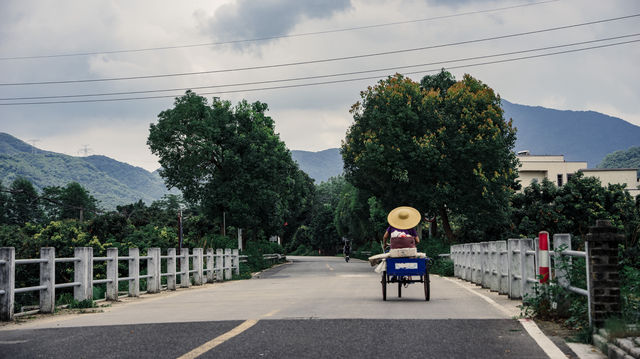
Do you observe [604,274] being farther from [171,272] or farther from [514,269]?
[171,272]

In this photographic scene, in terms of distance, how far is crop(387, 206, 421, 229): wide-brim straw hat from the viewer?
13354 mm

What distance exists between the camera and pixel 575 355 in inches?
262

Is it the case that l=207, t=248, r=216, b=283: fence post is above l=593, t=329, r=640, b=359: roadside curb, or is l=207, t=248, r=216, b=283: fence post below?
below

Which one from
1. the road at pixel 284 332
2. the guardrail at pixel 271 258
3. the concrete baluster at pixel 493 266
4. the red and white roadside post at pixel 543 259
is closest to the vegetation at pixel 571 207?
the guardrail at pixel 271 258

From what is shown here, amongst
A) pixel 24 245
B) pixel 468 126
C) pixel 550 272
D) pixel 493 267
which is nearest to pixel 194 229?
pixel 24 245

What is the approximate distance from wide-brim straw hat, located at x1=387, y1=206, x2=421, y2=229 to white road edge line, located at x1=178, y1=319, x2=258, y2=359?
482 cm

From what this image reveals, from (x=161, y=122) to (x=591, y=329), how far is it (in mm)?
42715

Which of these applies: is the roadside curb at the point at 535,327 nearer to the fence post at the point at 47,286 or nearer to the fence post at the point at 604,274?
the fence post at the point at 604,274

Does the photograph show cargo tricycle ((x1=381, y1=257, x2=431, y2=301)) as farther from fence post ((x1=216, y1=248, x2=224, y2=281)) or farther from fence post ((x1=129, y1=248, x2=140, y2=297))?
fence post ((x1=216, y1=248, x2=224, y2=281))

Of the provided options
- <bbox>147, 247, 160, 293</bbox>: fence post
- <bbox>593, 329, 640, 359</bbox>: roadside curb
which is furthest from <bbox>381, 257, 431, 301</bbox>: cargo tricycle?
<bbox>147, 247, 160, 293</bbox>: fence post

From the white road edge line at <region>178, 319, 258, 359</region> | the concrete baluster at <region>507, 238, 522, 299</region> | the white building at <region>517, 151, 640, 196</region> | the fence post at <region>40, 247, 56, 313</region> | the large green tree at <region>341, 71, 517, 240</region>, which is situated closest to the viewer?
the white road edge line at <region>178, 319, 258, 359</region>

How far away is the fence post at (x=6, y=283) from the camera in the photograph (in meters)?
11.0

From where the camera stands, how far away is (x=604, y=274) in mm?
7508

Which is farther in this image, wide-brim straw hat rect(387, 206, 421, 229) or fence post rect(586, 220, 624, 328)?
wide-brim straw hat rect(387, 206, 421, 229)
